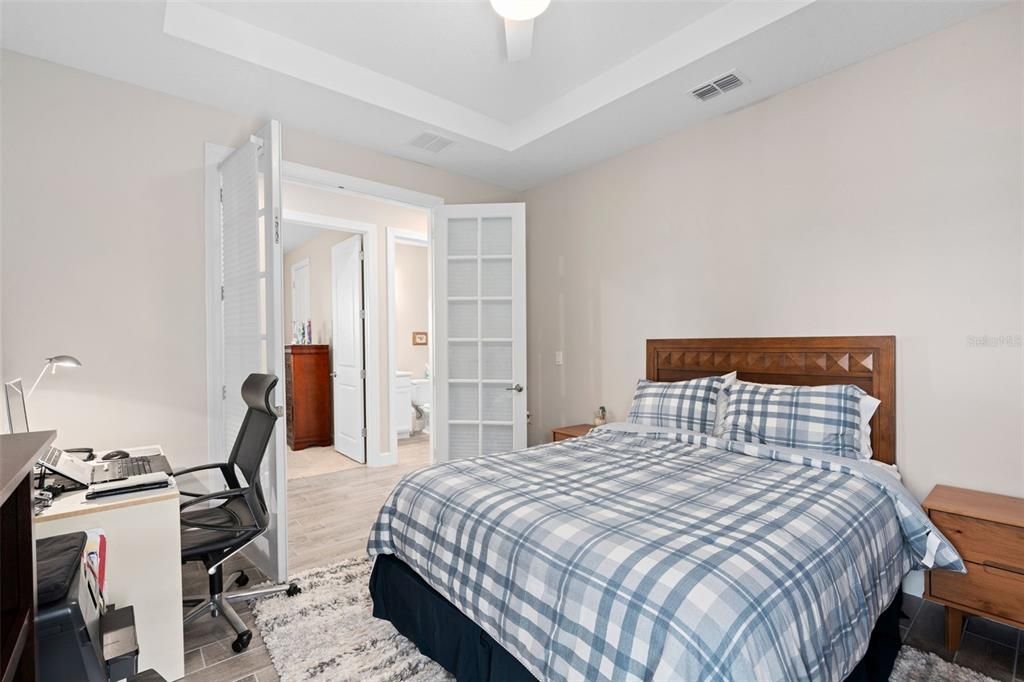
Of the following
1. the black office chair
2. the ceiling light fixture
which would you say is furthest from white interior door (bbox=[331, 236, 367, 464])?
the ceiling light fixture

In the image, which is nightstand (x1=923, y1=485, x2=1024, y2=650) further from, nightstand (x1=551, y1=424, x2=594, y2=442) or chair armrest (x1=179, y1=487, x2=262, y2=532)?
chair armrest (x1=179, y1=487, x2=262, y2=532)

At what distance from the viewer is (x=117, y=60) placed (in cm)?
253

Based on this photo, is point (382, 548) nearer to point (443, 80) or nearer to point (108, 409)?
point (108, 409)

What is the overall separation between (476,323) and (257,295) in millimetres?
1811

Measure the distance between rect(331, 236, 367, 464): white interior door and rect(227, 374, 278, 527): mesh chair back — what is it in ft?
9.28

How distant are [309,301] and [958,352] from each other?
6.91 m

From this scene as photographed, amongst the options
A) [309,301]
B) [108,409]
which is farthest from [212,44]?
[309,301]

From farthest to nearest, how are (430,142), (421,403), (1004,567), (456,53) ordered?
(421,403), (430,142), (456,53), (1004,567)

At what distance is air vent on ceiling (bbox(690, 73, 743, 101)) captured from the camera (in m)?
2.75

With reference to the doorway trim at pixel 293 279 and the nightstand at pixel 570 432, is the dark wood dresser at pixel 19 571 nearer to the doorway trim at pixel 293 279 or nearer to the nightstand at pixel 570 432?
the nightstand at pixel 570 432

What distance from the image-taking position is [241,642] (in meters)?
2.07

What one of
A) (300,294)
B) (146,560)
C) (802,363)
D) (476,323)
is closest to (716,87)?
(802,363)

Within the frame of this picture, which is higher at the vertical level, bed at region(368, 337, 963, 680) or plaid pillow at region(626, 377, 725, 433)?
plaid pillow at region(626, 377, 725, 433)

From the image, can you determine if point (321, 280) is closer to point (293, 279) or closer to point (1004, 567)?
point (293, 279)
